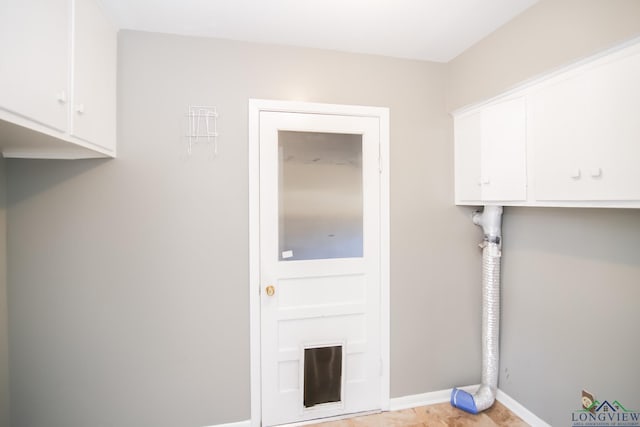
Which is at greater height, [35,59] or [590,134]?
[35,59]

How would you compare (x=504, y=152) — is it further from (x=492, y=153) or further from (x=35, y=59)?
(x=35, y=59)

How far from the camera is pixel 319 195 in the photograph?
2033 millimetres

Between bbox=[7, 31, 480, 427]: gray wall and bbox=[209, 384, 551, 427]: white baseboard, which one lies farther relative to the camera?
bbox=[209, 384, 551, 427]: white baseboard

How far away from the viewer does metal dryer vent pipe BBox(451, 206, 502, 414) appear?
2086mm

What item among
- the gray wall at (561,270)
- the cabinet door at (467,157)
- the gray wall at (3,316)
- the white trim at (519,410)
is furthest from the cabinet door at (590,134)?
the gray wall at (3,316)

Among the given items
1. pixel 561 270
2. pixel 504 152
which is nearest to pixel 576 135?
pixel 504 152

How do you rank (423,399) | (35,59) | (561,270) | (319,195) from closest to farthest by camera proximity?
1. (35,59)
2. (561,270)
3. (319,195)
4. (423,399)

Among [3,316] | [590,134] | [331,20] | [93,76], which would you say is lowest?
[3,316]

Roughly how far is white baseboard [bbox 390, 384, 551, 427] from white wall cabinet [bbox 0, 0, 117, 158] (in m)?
2.52

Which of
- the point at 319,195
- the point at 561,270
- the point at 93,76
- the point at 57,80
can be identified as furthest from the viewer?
the point at 319,195

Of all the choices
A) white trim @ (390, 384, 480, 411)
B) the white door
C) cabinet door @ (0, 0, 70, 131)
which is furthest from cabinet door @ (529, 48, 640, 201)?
cabinet door @ (0, 0, 70, 131)

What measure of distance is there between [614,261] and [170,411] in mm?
2643

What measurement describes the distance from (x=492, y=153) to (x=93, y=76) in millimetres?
2276

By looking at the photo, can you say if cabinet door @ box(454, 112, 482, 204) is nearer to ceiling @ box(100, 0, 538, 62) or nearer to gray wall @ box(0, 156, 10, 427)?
ceiling @ box(100, 0, 538, 62)
